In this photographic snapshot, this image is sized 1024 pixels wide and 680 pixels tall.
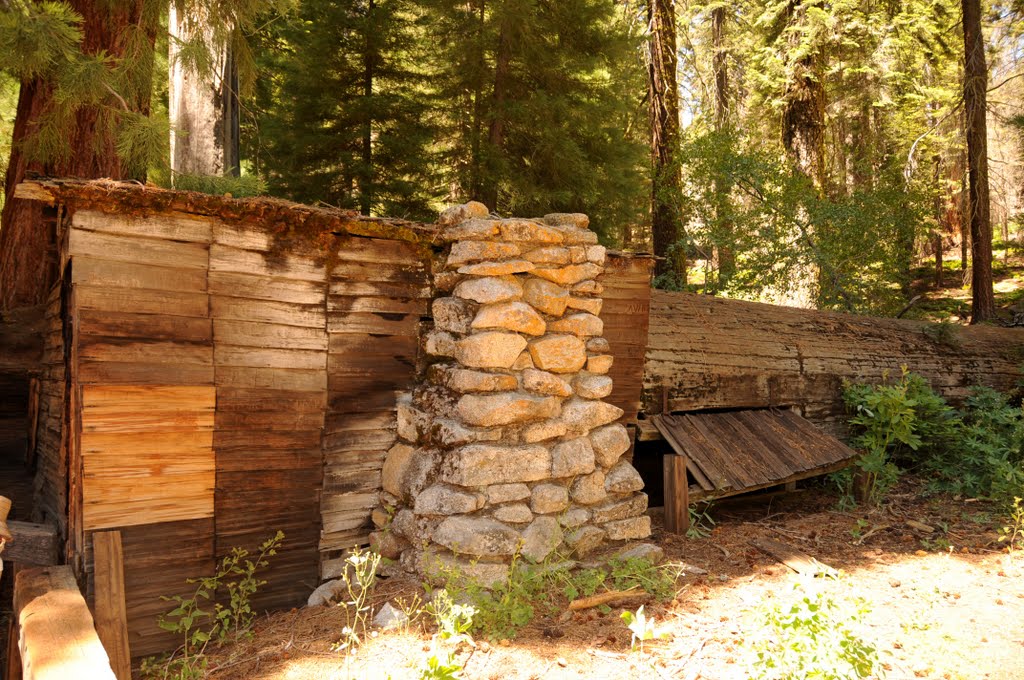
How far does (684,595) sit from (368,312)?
9.19 feet

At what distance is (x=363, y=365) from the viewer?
181 inches

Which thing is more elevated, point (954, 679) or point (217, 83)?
point (217, 83)

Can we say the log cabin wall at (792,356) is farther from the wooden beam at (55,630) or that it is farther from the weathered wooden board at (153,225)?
the wooden beam at (55,630)

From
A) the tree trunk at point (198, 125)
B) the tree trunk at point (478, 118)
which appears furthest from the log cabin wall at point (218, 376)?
the tree trunk at point (478, 118)

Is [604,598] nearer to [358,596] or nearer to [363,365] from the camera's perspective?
[358,596]

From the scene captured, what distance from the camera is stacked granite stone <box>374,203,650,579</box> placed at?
4180 mm

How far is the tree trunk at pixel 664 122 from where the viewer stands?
10453 mm

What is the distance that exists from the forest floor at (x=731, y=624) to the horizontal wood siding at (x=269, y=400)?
51 cm

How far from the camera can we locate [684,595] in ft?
13.8

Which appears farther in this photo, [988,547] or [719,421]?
[719,421]

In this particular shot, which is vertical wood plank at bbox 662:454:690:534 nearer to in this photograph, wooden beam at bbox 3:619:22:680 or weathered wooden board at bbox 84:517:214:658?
weathered wooden board at bbox 84:517:214:658

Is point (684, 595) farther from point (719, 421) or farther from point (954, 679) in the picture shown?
point (719, 421)

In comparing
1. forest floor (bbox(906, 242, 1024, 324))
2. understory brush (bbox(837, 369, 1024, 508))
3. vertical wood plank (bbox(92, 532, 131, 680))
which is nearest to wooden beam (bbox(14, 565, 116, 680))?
vertical wood plank (bbox(92, 532, 131, 680))

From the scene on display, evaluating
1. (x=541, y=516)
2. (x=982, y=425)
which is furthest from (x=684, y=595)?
(x=982, y=425)
